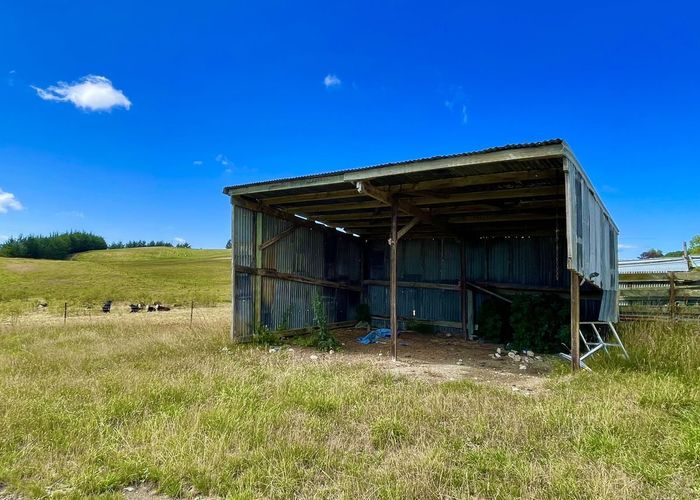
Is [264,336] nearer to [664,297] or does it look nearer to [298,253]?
[298,253]

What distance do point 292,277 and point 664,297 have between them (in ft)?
27.2

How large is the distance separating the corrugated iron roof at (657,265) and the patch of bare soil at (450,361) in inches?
346

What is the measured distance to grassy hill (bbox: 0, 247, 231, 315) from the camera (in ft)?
69.8

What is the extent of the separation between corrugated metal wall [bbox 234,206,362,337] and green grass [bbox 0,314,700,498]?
115 inches

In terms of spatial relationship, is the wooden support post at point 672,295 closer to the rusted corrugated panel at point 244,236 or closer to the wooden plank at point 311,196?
the wooden plank at point 311,196

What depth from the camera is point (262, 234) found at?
8547 millimetres

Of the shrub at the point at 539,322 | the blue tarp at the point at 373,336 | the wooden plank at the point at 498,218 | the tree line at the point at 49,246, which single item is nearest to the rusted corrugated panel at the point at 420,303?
the blue tarp at the point at 373,336

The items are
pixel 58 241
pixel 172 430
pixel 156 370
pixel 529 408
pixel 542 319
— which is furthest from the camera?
pixel 58 241

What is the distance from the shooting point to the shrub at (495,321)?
9141mm

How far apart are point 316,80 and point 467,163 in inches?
304

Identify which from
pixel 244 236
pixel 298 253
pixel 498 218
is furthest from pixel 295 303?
pixel 498 218

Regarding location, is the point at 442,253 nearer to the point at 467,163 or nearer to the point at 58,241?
the point at 467,163

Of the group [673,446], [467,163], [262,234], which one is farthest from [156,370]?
[673,446]

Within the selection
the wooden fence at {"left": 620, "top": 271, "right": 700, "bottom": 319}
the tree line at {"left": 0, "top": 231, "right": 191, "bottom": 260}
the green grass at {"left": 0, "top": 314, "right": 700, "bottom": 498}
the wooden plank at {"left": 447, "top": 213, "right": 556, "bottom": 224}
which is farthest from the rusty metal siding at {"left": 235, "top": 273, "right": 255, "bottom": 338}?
the tree line at {"left": 0, "top": 231, "right": 191, "bottom": 260}
